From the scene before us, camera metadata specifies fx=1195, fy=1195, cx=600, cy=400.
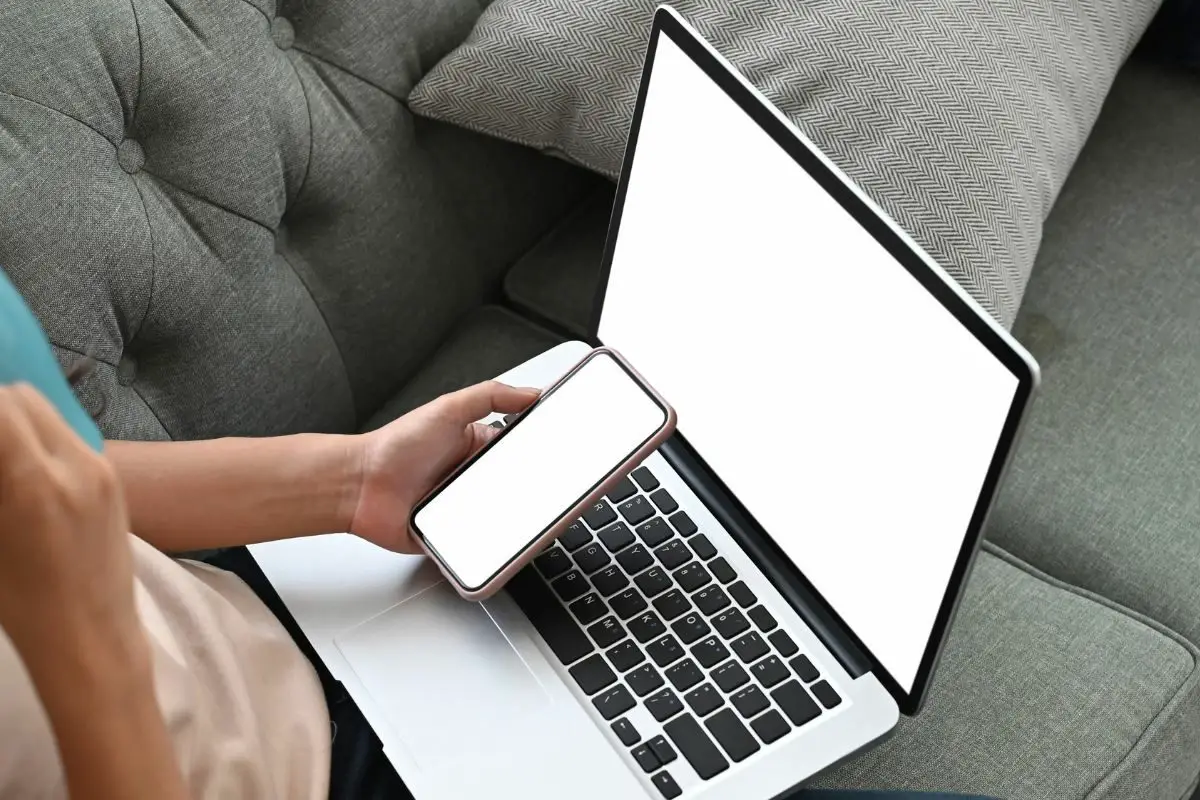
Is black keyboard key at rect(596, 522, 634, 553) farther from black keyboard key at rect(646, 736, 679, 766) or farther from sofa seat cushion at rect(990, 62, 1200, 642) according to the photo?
sofa seat cushion at rect(990, 62, 1200, 642)

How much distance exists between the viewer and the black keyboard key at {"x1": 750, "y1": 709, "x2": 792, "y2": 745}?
29.5 inches

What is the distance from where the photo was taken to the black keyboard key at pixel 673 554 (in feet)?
2.72

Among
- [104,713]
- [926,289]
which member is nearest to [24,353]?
[104,713]

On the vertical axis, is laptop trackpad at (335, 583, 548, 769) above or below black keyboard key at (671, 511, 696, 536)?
below

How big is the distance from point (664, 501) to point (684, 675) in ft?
0.45

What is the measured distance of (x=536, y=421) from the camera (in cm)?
81

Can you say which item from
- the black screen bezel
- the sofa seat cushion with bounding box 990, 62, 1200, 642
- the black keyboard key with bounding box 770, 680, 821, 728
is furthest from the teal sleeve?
the sofa seat cushion with bounding box 990, 62, 1200, 642

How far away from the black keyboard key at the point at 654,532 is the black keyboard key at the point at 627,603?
4 cm

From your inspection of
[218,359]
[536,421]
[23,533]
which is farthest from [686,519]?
[23,533]

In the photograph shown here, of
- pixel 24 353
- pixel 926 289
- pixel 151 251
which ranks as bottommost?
pixel 151 251

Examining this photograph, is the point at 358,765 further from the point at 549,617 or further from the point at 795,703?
the point at 795,703

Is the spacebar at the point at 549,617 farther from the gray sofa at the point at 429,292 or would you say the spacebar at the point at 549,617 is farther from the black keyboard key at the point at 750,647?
the gray sofa at the point at 429,292

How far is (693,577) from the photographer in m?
0.82

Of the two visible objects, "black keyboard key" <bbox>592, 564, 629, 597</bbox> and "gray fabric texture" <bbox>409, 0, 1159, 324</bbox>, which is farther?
"gray fabric texture" <bbox>409, 0, 1159, 324</bbox>
